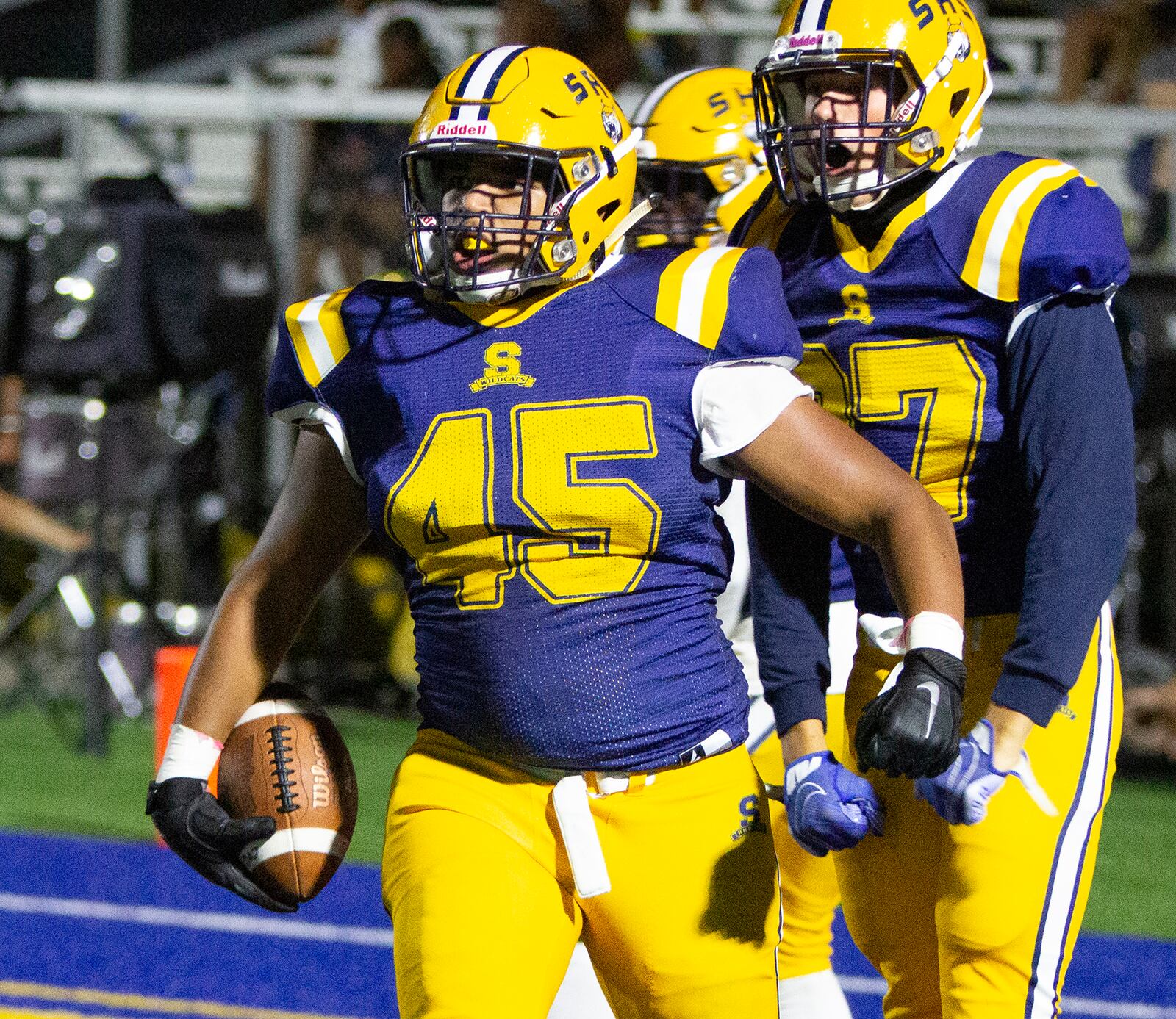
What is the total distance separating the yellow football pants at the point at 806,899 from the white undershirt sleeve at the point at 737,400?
797mm

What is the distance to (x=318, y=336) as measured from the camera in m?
2.28

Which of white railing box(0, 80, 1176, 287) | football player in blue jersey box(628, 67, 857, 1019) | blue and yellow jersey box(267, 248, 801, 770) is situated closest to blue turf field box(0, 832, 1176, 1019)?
football player in blue jersey box(628, 67, 857, 1019)

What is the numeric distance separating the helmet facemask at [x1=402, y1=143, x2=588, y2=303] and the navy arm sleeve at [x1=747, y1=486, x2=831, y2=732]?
46cm

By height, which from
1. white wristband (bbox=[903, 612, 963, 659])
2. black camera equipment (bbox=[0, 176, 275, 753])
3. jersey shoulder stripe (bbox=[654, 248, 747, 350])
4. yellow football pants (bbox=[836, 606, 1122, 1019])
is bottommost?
black camera equipment (bbox=[0, 176, 275, 753])

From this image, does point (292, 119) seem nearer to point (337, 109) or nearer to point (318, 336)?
point (337, 109)

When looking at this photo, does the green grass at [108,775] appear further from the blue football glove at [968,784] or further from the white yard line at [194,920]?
the blue football glove at [968,784]

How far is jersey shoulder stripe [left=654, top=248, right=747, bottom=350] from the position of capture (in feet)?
7.00

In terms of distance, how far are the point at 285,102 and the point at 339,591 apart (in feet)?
6.93

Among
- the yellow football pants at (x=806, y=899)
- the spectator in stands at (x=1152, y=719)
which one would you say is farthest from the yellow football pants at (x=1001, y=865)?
the spectator in stands at (x=1152, y=719)

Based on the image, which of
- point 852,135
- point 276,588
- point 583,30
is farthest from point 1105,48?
point 276,588

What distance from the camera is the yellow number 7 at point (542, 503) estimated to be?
2.12 m

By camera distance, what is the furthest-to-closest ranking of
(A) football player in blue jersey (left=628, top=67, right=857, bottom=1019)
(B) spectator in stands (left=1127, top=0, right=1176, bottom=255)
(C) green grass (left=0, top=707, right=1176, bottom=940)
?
(B) spectator in stands (left=1127, top=0, right=1176, bottom=255) < (C) green grass (left=0, top=707, right=1176, bottom=940) < (A) football player in blue jersey (left=628, top=67, right=857, bottom=1019)

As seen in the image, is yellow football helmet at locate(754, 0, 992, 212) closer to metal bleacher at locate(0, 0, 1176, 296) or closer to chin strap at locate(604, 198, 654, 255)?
chin strap at locate(604, 198, 654, 255)

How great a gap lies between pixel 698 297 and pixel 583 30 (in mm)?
5998
